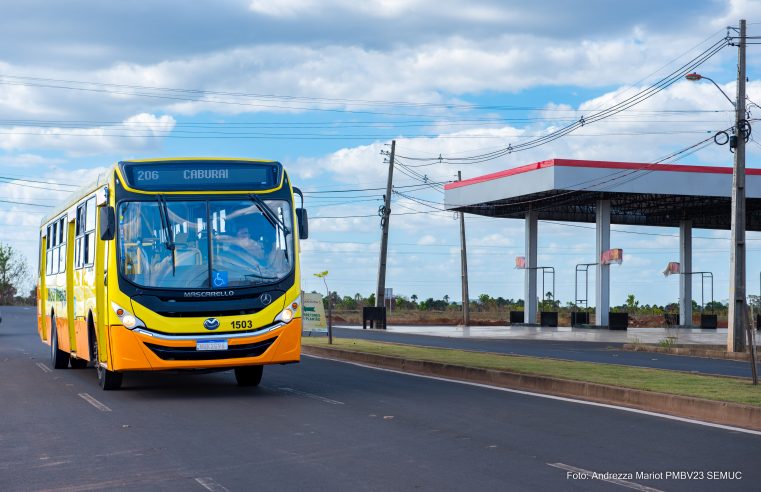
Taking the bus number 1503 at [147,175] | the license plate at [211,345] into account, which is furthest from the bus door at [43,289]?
the license plate at [211,345]

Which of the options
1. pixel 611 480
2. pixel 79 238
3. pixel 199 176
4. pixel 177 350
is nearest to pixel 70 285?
pixel 79 238

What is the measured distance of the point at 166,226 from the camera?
14758 mm

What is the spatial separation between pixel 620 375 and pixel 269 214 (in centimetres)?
659

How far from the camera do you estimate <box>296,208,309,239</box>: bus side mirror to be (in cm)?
1529

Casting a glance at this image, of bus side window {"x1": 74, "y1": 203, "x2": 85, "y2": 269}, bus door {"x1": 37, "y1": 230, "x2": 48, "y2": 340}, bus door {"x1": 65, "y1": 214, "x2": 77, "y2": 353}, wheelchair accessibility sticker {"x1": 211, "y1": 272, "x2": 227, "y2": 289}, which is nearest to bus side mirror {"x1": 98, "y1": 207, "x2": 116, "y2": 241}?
wheelchair accessibility sticker {"x1": 211, "y1": 272, "x2": 227, "y2": 289}

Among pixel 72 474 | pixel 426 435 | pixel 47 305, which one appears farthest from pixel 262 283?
pixel 47 305

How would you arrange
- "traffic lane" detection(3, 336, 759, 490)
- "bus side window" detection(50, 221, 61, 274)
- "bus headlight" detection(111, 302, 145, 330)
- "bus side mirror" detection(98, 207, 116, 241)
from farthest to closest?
"bus side window" detection(50, 221, 61, 274)
"bus side mirror" detection(98, 207, 116, 241)
"bus headlight" detection(111, 302, 145, 330)
"traffic lane" detection(3, 336, 759, 490)

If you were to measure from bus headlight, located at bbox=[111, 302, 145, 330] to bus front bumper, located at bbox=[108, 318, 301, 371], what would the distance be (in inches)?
2.7

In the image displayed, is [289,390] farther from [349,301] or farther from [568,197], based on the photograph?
[349,301]

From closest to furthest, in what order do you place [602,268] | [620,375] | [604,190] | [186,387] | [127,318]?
[127,318] → [186,387] → [620,375] → [604,190] → [602,268]

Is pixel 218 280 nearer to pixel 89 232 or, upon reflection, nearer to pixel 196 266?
pixel 196 266

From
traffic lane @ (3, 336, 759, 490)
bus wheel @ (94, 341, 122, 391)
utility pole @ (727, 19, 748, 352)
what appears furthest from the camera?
utility pole @ (727, 19, 748, 352)

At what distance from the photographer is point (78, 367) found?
21.8 m

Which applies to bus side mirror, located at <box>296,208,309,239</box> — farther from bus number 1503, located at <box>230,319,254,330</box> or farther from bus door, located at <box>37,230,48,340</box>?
bus door, located at <box>37,230,48,340</box>
